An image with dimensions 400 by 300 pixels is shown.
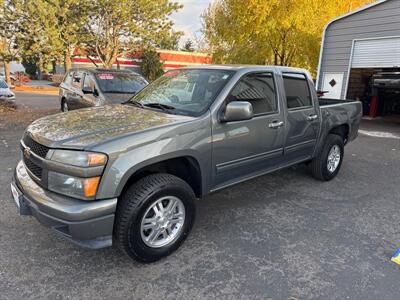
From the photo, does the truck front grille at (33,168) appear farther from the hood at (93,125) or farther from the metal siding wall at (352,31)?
the metal siding wall at (352,31)

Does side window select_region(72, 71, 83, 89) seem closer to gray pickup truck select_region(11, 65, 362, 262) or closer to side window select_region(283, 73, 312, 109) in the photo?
gray pickup truck select_region(11, 65, 362, 262)

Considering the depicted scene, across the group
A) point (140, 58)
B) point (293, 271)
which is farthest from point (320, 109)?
point (140, 58)

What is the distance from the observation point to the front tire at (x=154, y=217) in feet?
8.64

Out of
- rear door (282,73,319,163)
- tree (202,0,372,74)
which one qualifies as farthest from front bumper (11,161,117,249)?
tree (202,0,372,74)

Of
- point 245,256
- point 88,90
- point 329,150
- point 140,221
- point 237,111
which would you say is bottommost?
point 245,256

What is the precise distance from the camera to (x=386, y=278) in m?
2.76

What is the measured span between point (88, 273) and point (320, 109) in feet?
12.8

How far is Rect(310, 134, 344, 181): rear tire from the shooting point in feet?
16.5

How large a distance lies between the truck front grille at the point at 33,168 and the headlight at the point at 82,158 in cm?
33

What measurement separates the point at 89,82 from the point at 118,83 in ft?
2.44

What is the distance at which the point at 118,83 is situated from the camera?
791 centimetres

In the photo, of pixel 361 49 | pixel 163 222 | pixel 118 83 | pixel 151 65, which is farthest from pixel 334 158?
pixel 151 65

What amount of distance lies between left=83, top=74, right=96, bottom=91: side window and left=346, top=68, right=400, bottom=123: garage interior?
1066 centimetres

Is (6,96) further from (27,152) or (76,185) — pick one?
(76,185)
